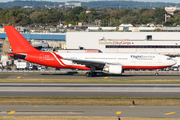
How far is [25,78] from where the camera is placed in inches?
1877

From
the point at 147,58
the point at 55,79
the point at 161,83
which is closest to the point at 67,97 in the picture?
the point at 55,79

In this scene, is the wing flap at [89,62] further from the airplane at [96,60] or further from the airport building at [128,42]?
the airport building at [128,42]

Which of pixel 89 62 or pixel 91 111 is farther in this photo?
pixel 89 62

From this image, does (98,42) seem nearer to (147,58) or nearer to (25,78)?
(147,58)

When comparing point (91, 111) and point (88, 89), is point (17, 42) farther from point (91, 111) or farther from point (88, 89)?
point (91, 111)

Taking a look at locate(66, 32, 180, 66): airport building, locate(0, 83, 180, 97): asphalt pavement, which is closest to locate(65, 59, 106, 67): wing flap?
locate(0, 83, 180, 97): asphalt pavement

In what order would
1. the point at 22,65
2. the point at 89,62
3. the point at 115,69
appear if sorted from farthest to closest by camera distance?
1. the point at 22,65
2. the point at 89,62
3. the point at 115,69

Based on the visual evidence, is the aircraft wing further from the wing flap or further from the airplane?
the airplane

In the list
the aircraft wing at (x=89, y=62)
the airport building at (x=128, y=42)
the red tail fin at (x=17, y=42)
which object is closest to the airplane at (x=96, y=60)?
the aircraft wing at (x=89, y=62)

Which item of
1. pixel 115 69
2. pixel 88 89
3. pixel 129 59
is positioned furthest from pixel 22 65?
pixel 88 89

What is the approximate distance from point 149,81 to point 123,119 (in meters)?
21.0

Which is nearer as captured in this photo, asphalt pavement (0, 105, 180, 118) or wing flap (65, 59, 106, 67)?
asphalt pavement (0, 105, 180, 118)

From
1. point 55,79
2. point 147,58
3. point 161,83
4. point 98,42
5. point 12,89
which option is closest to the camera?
point 12,89

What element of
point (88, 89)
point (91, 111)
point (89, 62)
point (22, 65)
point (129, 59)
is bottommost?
point (91, 111)
